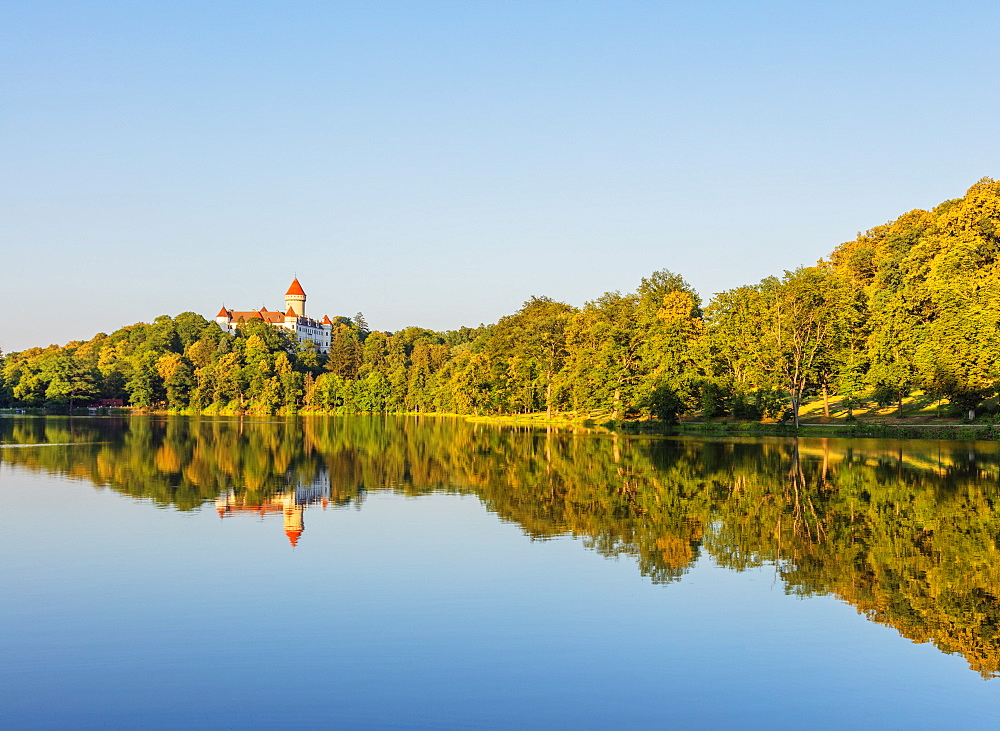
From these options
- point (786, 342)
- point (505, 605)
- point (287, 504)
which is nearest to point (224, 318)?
point (786, 342)

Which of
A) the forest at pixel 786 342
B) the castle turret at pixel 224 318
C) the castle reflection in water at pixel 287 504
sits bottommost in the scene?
the castle reflection in water at pixel 287 504

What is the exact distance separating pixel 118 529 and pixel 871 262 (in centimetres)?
7670

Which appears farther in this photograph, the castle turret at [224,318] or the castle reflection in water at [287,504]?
the castle turret at [224,318]

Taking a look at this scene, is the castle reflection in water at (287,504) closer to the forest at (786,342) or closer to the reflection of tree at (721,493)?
the reflection of tree at (721,493)

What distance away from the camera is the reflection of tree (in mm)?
13984

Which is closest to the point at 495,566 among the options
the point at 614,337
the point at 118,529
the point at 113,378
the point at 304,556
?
the point at 304,556

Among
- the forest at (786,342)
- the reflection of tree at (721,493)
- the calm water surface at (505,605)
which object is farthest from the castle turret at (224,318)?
the calm water surface at (505,605)

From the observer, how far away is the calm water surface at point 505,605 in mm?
8930

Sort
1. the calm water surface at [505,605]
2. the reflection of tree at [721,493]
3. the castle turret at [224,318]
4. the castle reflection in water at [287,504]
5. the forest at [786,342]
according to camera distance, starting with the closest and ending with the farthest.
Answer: the calm water surface at [505,605] < the reflection of tree at [721,493] < the castle reflection in water at [287,504] < the forest at [786,342] < the castle turret at [224,318]

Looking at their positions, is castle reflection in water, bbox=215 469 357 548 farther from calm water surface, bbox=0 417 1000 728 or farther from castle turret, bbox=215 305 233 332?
castle turret, bbox=215 305 233 332

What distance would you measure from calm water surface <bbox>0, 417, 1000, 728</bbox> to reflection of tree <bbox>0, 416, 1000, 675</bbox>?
0.12 meters

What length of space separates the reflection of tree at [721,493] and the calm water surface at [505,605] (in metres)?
0.12

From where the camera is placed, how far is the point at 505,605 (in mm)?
12797

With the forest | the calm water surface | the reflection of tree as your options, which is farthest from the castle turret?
the calm water surface
